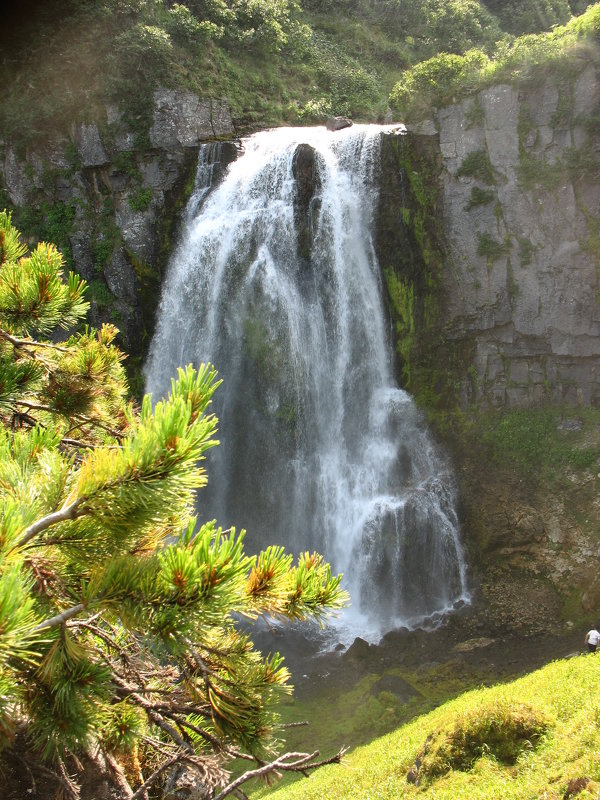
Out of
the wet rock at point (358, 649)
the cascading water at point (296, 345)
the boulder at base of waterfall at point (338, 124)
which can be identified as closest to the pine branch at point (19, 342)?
the wet rock at point (358, 649)

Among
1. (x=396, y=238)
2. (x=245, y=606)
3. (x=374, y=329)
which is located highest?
(x=396, y=238)

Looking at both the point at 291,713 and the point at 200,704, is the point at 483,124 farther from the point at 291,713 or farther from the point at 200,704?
the point at 200,704

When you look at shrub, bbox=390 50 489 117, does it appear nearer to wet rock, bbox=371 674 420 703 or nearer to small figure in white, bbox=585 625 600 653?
Result: small figure in white, bbox=585 625 600 653

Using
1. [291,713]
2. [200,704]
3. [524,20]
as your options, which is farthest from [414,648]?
[524,20]

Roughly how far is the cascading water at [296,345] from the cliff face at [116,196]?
66.5 inches

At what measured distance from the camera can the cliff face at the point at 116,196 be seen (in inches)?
808

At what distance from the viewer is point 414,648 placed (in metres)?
13.7

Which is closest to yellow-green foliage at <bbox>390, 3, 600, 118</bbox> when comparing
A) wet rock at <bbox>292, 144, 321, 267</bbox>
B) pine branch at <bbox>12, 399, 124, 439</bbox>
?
wet rock at <bbox>292, 144, 321, 267</bbox>

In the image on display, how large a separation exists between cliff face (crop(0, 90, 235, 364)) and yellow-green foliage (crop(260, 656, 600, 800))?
15.5m

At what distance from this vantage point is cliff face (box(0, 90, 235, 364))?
808 inches

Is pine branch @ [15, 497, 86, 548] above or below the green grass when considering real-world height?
above

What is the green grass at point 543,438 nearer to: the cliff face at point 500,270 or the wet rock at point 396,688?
the cliff face at point 500,270

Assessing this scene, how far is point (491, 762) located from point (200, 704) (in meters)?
5.30

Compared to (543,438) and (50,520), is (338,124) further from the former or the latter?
(50,520)
